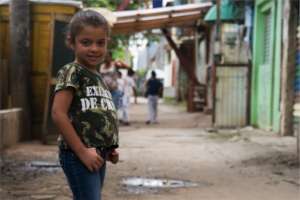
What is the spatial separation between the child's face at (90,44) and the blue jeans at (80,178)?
1.63 ft

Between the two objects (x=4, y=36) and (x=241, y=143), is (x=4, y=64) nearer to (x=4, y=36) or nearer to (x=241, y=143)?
(x=4, y=36)

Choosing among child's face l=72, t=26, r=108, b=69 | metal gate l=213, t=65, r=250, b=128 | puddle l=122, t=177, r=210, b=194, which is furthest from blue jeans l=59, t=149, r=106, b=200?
metal gate l=213, t=65, r=250, b=128

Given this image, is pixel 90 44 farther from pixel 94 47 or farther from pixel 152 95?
pixel 152 95

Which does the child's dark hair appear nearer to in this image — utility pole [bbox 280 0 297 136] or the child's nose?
the child's nose

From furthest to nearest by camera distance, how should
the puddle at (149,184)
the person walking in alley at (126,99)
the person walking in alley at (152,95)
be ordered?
1. the person walking in alley at (152,95)
2. the person walking in alley at (126,99)
3. the puddle at (149,184)

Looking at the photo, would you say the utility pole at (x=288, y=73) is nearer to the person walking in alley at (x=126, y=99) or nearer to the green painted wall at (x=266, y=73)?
the green painted wall at (x=266, y=73)

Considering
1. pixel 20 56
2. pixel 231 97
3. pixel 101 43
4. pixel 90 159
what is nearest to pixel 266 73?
pixel 231 97

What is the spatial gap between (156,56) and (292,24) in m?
43.8

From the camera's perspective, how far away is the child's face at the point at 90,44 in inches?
131

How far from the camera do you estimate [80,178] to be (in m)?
3.25

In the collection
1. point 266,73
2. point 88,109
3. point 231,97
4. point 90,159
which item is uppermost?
point 266,73

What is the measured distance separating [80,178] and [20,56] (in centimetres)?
811

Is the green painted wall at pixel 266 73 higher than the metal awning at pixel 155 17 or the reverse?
the reverse

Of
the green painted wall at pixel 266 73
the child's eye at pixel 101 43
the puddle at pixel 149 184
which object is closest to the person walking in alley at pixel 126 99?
the green painted wall at pixel 266 73
